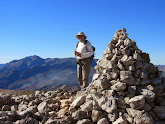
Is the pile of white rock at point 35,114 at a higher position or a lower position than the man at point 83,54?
lower

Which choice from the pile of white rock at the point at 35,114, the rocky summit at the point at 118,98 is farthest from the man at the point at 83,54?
the pile of white rock at the point at 35,114

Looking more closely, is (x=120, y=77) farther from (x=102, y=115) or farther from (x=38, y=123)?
(x=38, y=123)

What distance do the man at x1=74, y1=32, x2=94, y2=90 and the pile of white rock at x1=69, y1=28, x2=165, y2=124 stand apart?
1037 millimetres

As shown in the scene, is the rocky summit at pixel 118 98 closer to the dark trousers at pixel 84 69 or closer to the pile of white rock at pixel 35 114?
the pile of white rock at pixel 35 114

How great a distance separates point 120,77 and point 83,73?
2.48 metres

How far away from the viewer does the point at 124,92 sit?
564 cm

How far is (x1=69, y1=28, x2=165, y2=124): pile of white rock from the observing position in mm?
5000

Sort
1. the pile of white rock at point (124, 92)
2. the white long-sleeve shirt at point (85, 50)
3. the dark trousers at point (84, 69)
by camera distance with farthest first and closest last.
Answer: the dark trousers at point (84, 69)
the white long-sleeve shirt at point (85, 50)
the pile of white rock at point (124, 92)

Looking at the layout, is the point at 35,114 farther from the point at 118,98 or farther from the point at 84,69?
the point at 84,69

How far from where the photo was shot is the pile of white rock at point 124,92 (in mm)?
5000

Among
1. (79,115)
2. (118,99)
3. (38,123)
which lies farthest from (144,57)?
(38,123)

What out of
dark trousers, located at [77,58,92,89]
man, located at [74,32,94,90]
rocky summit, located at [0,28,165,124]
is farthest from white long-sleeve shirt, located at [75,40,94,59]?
rocky summit, located at [0,28,165,124]

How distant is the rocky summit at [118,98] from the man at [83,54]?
1.00m

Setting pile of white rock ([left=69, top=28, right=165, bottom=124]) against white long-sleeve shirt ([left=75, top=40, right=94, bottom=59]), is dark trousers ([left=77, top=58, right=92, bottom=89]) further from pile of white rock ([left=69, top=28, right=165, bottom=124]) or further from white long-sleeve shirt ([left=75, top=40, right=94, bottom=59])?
pile of white rock ([left=69, top=28, right=165, bottom=124])
